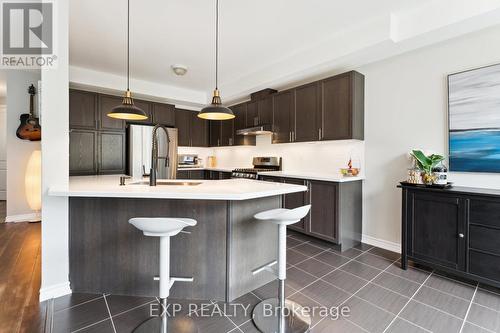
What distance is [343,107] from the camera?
3.28 m

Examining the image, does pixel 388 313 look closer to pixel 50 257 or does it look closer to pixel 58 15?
pixel 50 257

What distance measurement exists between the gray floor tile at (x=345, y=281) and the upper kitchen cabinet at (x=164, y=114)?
4.33 m

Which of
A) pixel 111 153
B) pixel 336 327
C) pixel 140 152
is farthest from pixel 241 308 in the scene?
pixel 111 153

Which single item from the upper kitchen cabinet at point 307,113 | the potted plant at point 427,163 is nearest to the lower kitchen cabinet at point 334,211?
the upper kitchen cabinet at point 307,113

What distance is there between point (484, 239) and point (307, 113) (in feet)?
8.16

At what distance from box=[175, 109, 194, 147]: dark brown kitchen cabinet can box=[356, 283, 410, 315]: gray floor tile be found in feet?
15.1

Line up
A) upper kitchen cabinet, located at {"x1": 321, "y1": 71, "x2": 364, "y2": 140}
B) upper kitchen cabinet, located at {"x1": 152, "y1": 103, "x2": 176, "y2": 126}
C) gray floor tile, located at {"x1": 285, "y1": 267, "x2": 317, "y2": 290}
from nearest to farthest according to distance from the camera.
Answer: gray floor tile, located at {"x1": 285, "y1": 267, "x2": 317, "y2": 290} → upper kitchen cabinet, located at {"x1": 321, "y1": 71, "x2": 364, "y2": 140} → upper kitchen cabinet, located at {"x1": 152, "y1": 103, "x2": 176, "y2": 126}

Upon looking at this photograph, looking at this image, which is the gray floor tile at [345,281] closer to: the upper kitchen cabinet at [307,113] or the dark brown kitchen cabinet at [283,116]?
the upper kitchen cabinet at [307,113]

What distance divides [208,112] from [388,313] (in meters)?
2.26

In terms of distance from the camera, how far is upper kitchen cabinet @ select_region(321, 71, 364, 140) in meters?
3.21

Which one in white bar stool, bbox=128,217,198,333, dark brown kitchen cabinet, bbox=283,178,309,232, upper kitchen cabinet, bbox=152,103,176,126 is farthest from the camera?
upper kitchen cabinet, bbox=152,103,176,126

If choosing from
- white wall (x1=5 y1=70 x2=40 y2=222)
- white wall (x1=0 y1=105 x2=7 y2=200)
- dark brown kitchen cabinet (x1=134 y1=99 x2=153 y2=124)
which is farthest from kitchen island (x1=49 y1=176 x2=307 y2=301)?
white wall (x1=0 y1=105 x2=7 y2=200)
